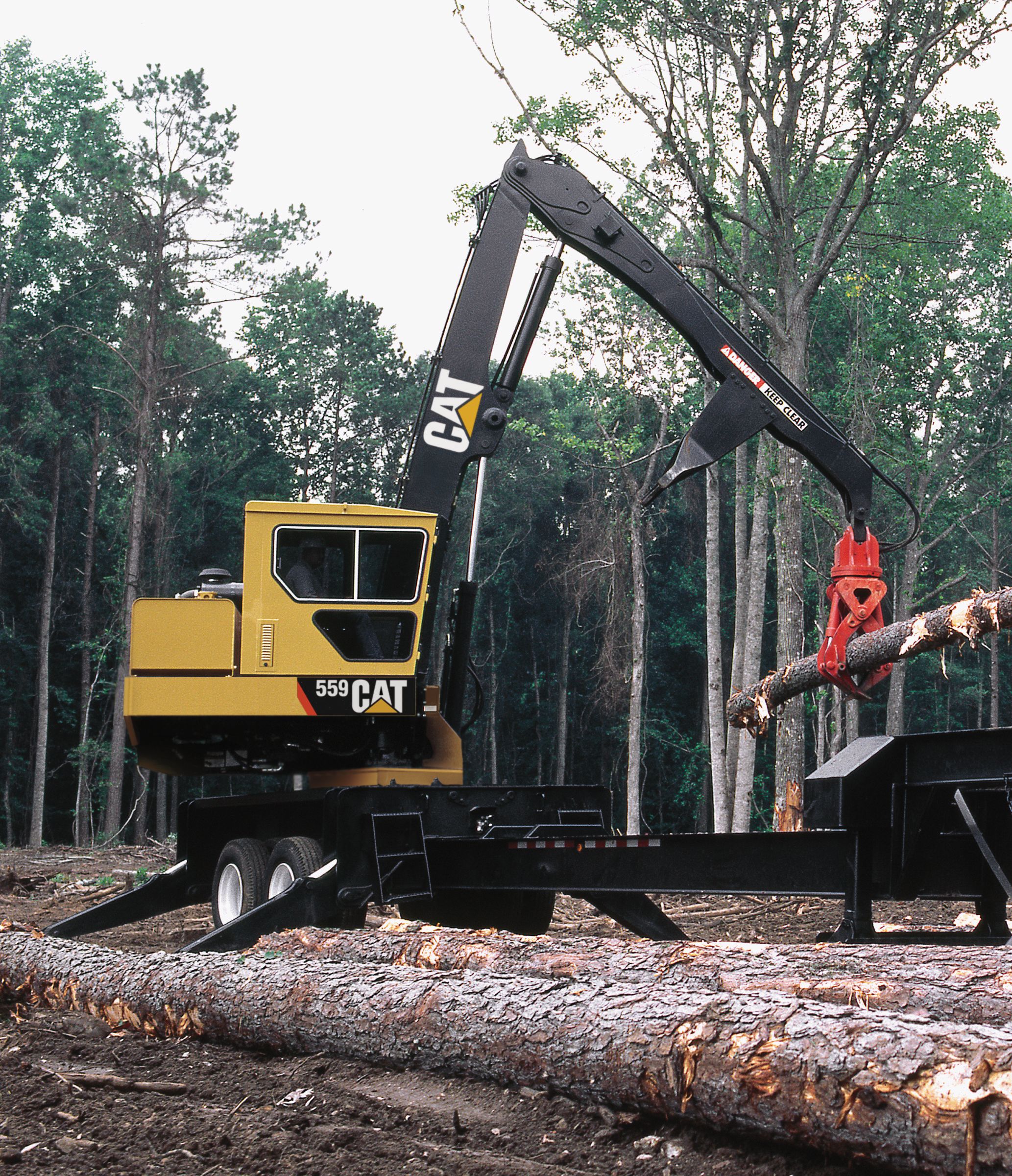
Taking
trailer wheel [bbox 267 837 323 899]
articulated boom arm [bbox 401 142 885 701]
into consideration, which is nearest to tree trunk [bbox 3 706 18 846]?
trailer wheel [bbox 267 837 323 899]

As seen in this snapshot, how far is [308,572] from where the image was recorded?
9.43 metres

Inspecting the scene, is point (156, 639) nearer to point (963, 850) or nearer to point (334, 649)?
point (334, 649)

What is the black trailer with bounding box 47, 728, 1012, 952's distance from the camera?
749cm

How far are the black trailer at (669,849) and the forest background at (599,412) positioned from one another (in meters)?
9.37

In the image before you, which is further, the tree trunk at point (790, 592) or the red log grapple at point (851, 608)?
the tree trunk at point (790, 592)

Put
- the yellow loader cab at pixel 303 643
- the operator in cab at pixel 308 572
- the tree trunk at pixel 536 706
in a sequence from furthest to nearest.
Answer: the tree trunk at pixel 536 706, the operator in cab at pixel 308 572, the yellow loader cab at pixel 303 643

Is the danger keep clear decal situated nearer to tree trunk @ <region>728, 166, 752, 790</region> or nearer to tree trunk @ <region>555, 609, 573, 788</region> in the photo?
tree trunk @ <region>728, 166, 752, 790</region>

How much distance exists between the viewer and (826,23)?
19.0 meters

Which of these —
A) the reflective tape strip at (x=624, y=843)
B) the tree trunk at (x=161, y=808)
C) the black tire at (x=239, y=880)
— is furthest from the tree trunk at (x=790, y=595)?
the tree trunk at (x=161, y=808)

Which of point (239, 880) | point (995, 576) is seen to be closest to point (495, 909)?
point (239, 880)

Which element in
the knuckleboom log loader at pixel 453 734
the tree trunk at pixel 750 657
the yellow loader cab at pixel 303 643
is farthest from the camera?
the tree trunk at pixel 750 657

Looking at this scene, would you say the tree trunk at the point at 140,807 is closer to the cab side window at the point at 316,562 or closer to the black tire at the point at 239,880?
the black tire at the point at 239,880

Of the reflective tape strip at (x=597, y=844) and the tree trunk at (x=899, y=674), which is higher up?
the tree trunk at (x=899, y=674)

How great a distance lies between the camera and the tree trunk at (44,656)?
3322 centimetres
